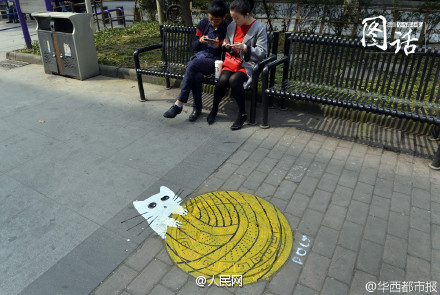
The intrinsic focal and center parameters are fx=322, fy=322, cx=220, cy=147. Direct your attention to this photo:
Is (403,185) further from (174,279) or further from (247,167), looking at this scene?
(174,279)

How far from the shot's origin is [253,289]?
82.9 inches

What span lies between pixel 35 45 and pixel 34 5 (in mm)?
1498

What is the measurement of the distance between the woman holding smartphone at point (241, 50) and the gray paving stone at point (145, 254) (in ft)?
6.73

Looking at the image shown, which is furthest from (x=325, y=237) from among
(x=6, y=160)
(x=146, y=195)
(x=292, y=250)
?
(x=6, y=160)

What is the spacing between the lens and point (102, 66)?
6500mm

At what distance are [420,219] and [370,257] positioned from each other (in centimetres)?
71

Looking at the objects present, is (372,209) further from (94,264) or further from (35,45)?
(35,45)

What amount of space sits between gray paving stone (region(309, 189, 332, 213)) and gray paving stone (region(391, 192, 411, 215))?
1.79ft

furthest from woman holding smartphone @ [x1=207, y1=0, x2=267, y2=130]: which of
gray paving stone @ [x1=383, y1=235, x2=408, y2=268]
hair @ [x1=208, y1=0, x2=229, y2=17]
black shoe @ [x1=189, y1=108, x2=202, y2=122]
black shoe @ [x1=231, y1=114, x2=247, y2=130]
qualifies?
gray paving stone @ [x1=383, y1=235, x2=408, y2=268]

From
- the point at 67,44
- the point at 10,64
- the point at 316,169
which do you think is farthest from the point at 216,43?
the point at 10,64

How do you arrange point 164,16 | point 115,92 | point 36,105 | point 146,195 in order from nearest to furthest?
point 146,195 < point 36,105 < point 115,92 < point 164,16

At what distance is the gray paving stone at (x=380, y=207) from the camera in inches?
107

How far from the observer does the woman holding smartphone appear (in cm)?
395

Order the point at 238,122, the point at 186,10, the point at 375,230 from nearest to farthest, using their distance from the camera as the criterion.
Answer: the point at 375,230 < the point at 238,122 < the point at 186,10
